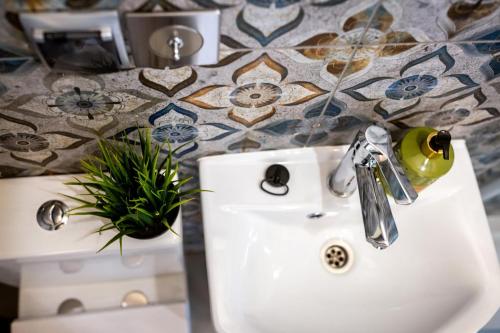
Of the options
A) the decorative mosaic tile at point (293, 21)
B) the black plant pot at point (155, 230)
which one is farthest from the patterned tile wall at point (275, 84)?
the black plant pot at point (155, 230)

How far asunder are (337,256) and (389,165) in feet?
0.99

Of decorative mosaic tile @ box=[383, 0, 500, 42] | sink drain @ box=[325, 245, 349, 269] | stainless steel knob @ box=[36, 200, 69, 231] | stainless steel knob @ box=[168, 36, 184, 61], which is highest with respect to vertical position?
decorative mosaic tile @ box=[383, 0, 500, 42]

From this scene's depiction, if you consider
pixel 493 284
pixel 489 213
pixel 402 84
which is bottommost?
pixel 493 284

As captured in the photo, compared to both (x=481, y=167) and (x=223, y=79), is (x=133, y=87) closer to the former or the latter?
(x=223, y=79)

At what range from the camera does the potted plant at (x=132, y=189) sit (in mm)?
633

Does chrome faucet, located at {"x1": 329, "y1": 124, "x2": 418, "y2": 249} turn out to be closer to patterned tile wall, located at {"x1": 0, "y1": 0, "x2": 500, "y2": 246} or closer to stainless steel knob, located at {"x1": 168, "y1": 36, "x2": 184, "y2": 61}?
patterned tile wall, located at {"x1": 0, "y1": 0, "x2": 500, "y2": 246}

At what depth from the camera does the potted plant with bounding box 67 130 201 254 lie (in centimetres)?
63

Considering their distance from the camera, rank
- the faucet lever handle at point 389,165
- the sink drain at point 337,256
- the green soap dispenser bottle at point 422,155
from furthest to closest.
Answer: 1. the sink drain at point 337,256
2. the green soap dispenser bottle at point 422,155
3. the faucet lever handle at point 389,165

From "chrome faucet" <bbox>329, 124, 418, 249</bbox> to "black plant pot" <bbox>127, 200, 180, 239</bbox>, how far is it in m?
0.31

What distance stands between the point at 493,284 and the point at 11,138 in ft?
2.76

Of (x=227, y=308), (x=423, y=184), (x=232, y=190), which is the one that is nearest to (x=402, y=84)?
(x=423, y=184)

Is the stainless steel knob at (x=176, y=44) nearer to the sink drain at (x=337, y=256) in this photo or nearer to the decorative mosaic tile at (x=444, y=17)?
the decorative mosaic tile at (x=444, y=17)

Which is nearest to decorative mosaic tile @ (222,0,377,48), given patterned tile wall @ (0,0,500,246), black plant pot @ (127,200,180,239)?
patterned tile wall @ (0,0,500,246)

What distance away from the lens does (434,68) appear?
588 mm
